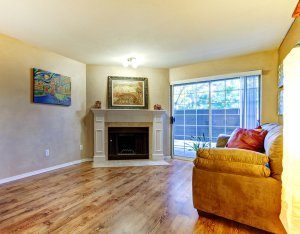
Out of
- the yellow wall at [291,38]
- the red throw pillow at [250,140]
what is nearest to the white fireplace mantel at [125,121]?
the red throw pillow at [250,140]

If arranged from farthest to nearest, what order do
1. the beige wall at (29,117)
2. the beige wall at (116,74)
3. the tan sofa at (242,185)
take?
the beige wall at (116,74), the beige wall at (29,117), the tan sofa at (242,185)

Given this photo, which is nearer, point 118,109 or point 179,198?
point 179,198

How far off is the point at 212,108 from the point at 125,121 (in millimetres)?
2045

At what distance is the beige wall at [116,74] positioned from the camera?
4.61 m

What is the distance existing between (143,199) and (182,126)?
267 centimetres

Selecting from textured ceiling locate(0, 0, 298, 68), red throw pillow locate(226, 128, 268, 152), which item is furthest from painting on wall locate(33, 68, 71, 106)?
red throw pillow locate(226, 128, 268, 152)

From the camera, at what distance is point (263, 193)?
1642mm

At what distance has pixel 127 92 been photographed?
4676mm

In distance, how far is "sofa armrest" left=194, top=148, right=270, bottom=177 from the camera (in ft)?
5.54

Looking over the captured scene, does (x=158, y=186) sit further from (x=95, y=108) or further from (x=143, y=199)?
(x=95, y=108)

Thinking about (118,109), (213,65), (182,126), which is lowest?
(182,126)

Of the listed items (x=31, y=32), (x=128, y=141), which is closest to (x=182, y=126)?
(x=128, y=141)

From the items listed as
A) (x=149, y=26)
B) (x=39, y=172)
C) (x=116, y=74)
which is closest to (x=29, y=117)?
(x=39, y=172)

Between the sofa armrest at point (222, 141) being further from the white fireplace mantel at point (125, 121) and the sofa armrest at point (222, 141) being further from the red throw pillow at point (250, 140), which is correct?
the white fireplace mantel at point (125, 121)
